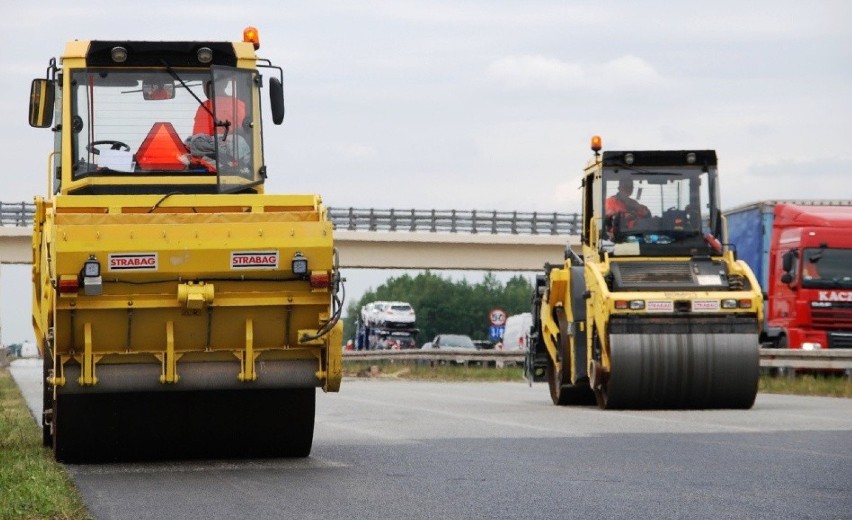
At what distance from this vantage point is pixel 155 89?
13453 millimetres

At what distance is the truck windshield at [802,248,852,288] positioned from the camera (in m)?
30.0

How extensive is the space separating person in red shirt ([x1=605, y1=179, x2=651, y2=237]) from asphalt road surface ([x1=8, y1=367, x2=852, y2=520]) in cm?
370

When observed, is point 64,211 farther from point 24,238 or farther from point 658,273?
point 24,238

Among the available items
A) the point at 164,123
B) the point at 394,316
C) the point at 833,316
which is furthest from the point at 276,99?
the point at 394,316

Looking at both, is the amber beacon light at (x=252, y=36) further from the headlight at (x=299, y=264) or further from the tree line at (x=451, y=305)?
the tree line at (x=451, y=305)

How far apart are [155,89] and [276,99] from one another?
40.1 inches

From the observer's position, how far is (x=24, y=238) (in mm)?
57000

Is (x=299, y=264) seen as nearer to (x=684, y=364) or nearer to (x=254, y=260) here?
(x=254, y=260)

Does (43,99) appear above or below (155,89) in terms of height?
below

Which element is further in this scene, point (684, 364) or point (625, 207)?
point (625, 207)

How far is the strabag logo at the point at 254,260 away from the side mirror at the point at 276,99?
217 cm

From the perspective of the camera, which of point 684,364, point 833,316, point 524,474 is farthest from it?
point 833,316

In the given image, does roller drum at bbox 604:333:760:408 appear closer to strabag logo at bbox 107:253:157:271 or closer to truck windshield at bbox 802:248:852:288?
strabag logo at bbox 107:253:157:271

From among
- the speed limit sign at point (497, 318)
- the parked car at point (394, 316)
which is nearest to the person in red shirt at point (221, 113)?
the speed limit sign at point (497, 318)
